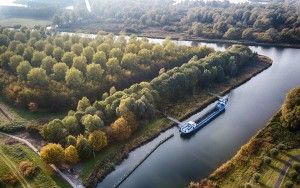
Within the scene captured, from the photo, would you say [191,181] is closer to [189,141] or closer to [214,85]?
[189,141]

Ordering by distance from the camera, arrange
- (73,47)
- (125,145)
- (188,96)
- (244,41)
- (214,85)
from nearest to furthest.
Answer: (125,145) → (188,96) → (214,85) → (73,47) → (244,41)

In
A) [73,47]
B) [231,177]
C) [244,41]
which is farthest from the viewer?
[244,41]

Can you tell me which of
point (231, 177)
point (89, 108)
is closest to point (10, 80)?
point (89, 108)

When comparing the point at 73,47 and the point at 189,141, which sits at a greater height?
the point at 73,47

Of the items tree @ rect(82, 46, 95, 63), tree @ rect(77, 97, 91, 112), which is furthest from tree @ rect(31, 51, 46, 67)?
tree @ rect(77, 97, 91, 112)

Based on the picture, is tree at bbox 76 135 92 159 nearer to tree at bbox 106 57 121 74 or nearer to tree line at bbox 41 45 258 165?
tree line at bbox 41 45 258 165

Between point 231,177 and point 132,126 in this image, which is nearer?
point 231,177

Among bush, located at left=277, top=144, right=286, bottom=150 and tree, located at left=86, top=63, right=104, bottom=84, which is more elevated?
tree, located at left=86, top=63, right=104, bottom=84
